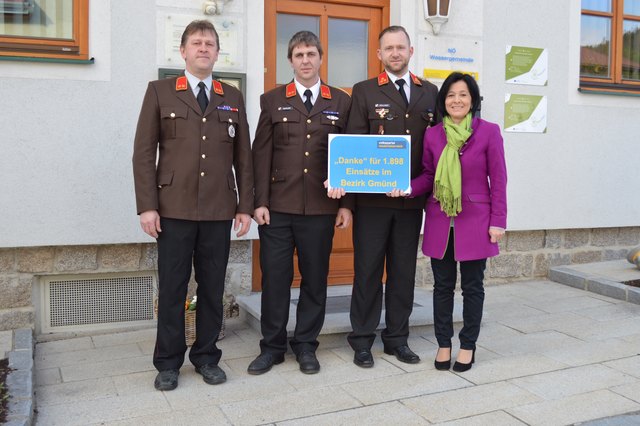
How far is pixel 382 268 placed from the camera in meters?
4.21

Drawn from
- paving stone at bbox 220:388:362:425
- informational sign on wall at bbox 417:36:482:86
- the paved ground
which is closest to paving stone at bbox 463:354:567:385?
the paved ground

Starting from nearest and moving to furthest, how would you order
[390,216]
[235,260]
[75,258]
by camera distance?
[390,216] → [75,258] → [235,260]

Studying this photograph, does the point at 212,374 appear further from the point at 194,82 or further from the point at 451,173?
the point at 451,173

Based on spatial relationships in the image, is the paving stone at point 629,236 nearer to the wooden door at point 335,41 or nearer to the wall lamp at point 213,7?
the wooden door at point 335,41

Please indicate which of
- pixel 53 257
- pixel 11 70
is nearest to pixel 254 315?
pixel 53 257

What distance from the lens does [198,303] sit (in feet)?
12.9

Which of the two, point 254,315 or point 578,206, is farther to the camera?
→ point 578,206

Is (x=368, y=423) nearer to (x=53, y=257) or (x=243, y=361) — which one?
(x=243, y=361)

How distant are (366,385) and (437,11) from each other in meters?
3.46

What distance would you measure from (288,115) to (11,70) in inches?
82.2

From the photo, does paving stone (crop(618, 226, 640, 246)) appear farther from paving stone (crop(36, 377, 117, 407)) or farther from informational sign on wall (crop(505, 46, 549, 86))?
paving stone (crop(36, 377, 117, 407))

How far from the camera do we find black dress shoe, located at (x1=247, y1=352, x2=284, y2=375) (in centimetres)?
401

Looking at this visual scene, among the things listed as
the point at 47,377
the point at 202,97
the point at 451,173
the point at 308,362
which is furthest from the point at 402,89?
the point at 47,377

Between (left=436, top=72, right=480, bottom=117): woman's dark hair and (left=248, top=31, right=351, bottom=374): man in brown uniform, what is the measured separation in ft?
1.91
